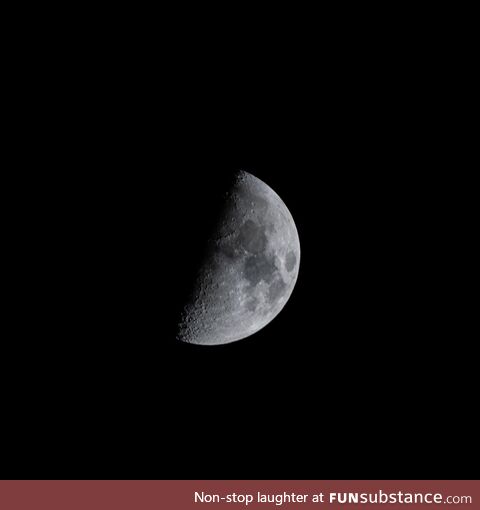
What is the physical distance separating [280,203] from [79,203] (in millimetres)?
1929

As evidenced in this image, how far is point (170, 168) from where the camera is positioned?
443 centimetres

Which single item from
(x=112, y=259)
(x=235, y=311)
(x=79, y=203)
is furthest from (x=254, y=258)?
(x=79, y=203)

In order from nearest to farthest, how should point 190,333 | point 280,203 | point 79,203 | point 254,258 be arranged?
point 79,203 < point 254,258 < point 190,333 < point 280,203

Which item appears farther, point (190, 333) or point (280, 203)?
point (280, 203)

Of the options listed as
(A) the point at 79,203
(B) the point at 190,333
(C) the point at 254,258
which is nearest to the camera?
(A) the point at 79,203

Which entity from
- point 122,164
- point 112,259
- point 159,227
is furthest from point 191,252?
point 122,164

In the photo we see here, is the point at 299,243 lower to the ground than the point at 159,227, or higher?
lower

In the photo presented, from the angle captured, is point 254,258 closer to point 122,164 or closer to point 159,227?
point 159,227

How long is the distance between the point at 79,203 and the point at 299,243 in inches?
88.4

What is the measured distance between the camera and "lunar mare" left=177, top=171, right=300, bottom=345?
4504mm

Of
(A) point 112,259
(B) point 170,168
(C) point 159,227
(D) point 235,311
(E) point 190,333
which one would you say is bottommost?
(E) point 190,333

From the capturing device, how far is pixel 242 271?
4.52m

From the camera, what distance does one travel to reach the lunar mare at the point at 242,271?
450 centimetres

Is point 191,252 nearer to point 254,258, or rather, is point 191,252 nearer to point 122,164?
point 254,258
